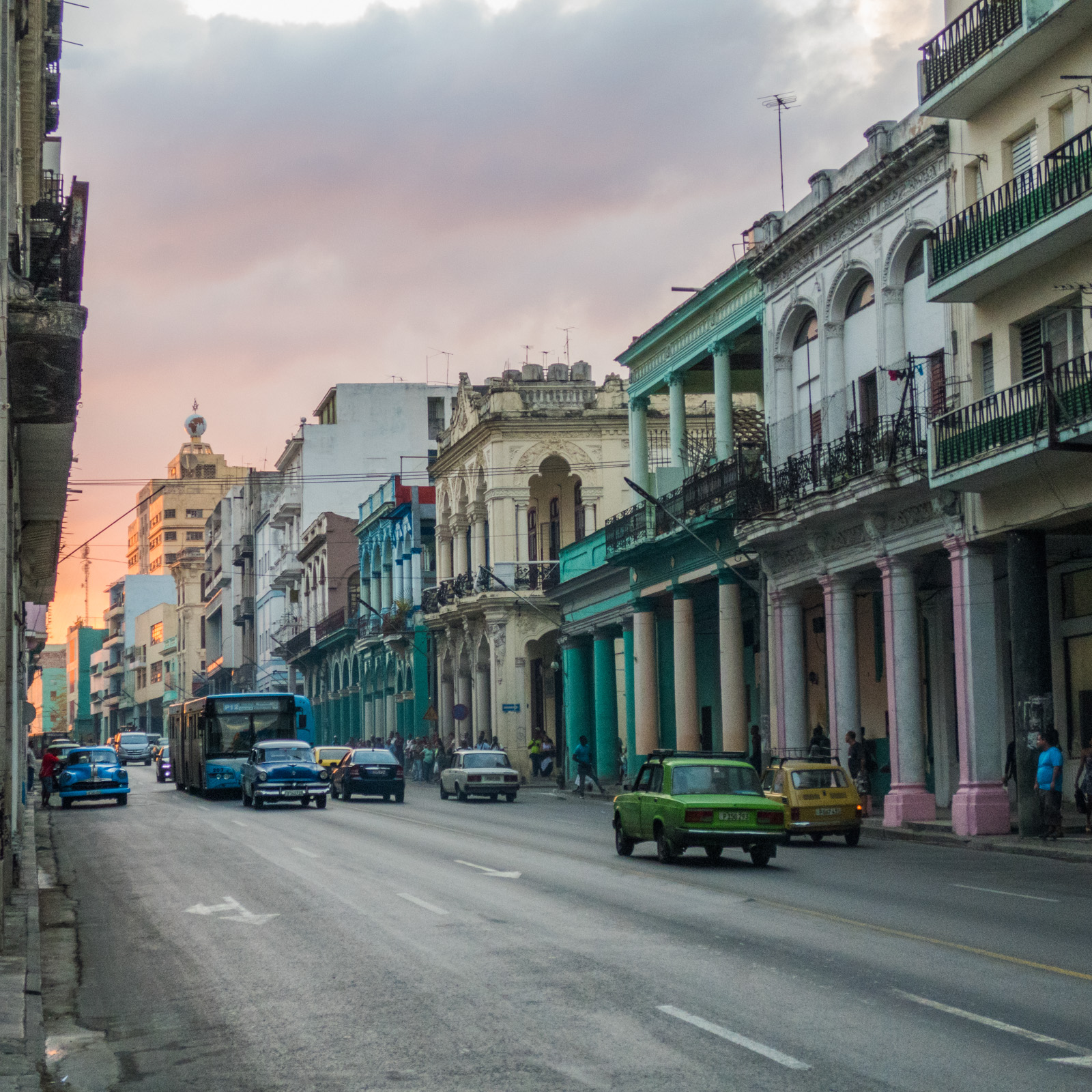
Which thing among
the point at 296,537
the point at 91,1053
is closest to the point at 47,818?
the point at 91,1053

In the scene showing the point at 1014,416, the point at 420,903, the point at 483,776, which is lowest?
the point at 420,903

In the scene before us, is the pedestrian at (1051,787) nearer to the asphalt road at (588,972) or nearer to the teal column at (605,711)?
the asphalt road at (588,972)

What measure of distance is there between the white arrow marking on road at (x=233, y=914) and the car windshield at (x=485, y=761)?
26.6 metres

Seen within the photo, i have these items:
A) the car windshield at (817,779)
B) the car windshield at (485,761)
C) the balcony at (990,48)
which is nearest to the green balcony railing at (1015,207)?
the balcony at (990,48)

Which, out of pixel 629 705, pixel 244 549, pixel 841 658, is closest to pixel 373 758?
pixel 629 705

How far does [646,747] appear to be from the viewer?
47812 mm

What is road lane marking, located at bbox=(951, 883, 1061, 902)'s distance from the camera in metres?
17.8

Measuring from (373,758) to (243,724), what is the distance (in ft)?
14.0

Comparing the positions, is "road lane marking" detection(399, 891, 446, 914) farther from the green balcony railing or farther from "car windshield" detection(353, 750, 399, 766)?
"car windshield" detection(353, 750, 399, 766)

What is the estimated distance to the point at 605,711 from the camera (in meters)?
54.3

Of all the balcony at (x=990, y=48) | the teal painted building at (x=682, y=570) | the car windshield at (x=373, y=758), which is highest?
the balcony at (x=990, y=48)

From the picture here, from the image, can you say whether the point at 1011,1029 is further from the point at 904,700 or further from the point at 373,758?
the point at 373,758

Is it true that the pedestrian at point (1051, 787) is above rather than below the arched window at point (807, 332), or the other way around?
below

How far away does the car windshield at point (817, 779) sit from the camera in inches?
1077
